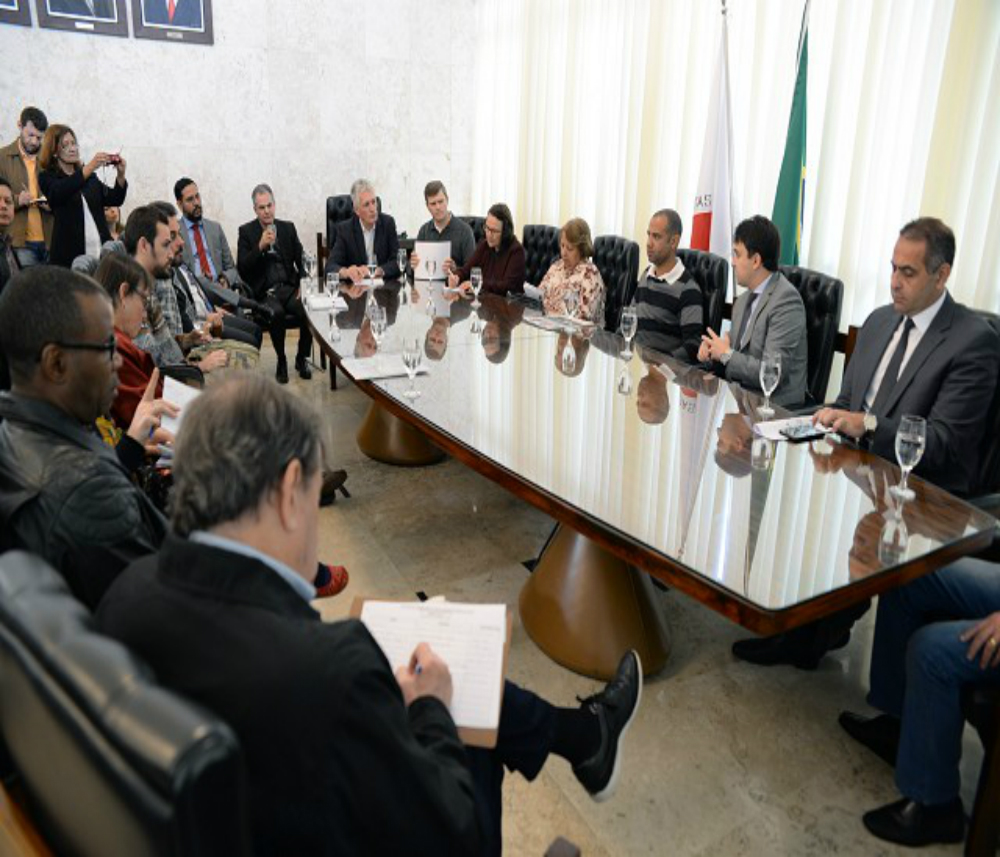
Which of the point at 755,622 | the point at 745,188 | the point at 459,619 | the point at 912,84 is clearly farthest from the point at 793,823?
the point at 745,188

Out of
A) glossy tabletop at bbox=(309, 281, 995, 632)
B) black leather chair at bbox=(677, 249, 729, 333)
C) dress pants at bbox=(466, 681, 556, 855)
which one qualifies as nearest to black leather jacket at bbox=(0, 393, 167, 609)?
dress pants at bbox=(466, 681, 556, 855)

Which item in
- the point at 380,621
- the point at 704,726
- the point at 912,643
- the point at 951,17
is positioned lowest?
the point at 704,726

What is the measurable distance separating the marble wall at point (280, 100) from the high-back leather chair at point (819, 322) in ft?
15.5

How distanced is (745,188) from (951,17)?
133cm

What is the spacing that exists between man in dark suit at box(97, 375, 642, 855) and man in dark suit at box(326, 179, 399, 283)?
13.7 ft

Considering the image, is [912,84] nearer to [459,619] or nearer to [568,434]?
[568,434]

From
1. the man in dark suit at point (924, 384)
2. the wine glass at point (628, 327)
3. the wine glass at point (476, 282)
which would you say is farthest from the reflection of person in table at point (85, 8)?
the man in dark suit at point (924, 384)

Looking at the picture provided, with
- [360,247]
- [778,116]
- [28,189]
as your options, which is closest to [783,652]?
[778,116]

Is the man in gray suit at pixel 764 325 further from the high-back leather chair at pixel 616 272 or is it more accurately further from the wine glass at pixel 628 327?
the high-back leather chair at pixel 616 272

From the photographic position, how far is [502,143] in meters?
6.97

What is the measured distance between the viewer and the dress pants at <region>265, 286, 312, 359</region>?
5180 millimetres

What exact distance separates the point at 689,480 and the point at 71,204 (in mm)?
4345

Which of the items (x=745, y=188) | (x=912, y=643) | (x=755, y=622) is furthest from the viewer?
(x=745, y=188)

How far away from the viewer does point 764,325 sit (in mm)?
3014
